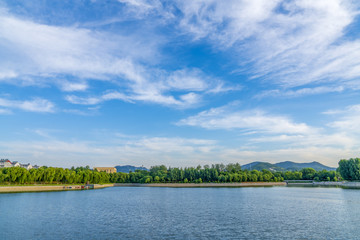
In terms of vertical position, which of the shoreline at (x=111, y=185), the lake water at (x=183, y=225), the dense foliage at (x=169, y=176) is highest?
the dense foliage at (x=169, y=176)

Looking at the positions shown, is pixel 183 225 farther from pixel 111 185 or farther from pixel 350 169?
pixel 350 169

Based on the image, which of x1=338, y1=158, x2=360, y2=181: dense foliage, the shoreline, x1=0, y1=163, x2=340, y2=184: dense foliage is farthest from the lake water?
x1=338, y1=158, x2=360, y2=181: dense foliage

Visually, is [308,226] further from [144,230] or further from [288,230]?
[144,230]

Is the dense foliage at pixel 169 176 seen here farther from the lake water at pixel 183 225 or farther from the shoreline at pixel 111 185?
the lake water at pixel 183 225

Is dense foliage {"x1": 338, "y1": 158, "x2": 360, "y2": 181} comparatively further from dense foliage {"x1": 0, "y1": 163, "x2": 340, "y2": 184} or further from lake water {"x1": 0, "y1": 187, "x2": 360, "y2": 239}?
lake water {"x1": 0, "y1": 187, "x2": 360, "y2": 239}

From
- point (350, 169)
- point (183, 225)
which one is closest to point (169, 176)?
point (350, 169)

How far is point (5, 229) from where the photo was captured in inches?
1229

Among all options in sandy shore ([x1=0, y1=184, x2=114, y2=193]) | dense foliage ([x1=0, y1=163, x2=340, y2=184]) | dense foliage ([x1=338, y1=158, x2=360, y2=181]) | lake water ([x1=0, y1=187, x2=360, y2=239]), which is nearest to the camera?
lake water ([x1=0, y1=187, x2=360, y2=239])

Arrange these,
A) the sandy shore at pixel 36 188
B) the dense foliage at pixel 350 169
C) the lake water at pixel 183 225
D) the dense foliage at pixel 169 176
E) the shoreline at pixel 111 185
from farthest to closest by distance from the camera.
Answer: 1. the dense foliage at pixel 350 169
2. the dense foliage at pixel 169 176
3. the shoreline at pixel 111 185
4. the sandy shore at pixel 36 188
5. the lake water at pixel 183 225

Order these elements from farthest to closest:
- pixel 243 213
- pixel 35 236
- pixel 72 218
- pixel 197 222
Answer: pixel 243 213 < pixel 72 218 < pixel 197 222 < pixel 35 236

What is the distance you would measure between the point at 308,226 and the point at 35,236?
3294 cm

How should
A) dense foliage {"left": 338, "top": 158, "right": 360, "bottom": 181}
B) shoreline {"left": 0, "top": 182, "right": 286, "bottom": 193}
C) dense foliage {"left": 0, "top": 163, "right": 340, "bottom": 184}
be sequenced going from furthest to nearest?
dense foliage {"left": 338, "top": 158, "right": 360, "bottom": 181} → dense foliage {"left": 0, "top": 163, "right": 340, "bottom": 184} → shoreline {"left": 0, "top": 182, "right": 286, "bottom": 193}

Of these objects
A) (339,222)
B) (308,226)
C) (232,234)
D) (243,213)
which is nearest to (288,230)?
(308,226)

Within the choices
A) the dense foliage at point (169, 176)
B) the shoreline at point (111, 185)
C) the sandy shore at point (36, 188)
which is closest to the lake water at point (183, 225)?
the sandy shore at point (36, 188)
